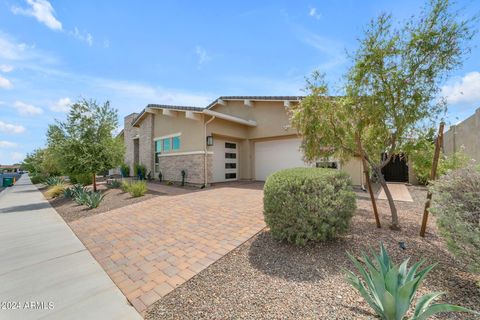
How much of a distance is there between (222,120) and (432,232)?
390 inches

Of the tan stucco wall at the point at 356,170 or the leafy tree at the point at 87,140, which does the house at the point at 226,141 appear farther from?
the leafy tree at the point at 87,140

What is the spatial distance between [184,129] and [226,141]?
2.68 metres

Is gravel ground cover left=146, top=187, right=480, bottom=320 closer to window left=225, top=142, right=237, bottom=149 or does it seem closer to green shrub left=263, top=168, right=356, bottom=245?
green shrub left=263, top=168, right=356, bottom=245

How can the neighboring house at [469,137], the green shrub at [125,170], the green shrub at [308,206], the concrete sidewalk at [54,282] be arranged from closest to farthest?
the concrete sidewalk at [54,282], the green shrub at [308,206], the neighboring house at [469,137], the green shrub at [125,170]

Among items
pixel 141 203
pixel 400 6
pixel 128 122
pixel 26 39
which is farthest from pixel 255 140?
pixel 128 122

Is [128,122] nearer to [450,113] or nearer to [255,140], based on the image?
[255,140]

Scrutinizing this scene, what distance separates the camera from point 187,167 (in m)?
11.7

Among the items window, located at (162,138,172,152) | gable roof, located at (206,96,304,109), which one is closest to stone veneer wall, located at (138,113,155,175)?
window, located at (162,138,172,152)

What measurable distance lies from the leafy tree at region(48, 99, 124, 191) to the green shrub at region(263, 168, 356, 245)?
1028 cm

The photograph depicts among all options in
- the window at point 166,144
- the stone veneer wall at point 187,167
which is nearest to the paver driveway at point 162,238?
the stone veneer wall at point 187,167

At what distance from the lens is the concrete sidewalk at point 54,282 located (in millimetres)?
2381

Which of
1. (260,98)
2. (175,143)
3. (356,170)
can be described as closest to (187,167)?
(175,143)

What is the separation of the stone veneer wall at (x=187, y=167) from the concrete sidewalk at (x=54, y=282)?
6.34m

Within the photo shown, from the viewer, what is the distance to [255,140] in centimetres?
1332
